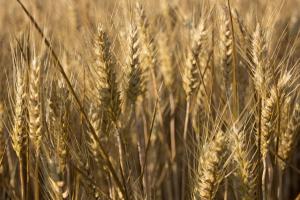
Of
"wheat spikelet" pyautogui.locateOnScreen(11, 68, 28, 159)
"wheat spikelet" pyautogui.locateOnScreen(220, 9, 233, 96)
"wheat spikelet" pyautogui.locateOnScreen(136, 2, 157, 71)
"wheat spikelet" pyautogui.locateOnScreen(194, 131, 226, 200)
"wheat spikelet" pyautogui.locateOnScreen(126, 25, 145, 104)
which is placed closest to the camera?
"wheat spikelet" pyautogui.locateOnScreen(194, 131, 226, 200)

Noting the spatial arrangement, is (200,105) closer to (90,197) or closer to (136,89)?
(136,89)

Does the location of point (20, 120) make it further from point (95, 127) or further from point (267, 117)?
point (267, 117)

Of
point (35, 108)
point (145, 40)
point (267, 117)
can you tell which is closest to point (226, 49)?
point (145, 40)

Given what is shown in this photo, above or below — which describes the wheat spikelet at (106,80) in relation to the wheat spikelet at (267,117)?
above

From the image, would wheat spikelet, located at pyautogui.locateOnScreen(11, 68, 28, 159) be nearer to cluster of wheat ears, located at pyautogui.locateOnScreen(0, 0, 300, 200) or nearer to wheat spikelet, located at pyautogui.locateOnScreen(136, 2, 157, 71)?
cluster of wheat ears, located at pyautogui.locateOnScreen(0, 0, 300, 200)

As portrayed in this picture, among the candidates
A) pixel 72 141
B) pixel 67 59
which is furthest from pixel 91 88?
pixel 67 59

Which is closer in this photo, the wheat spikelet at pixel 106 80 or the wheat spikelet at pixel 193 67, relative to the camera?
the wheat spikelet at pixel 106 80

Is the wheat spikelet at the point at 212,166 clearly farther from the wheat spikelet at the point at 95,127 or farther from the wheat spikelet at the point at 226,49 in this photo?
the wheat spikelet at the point at 226,49

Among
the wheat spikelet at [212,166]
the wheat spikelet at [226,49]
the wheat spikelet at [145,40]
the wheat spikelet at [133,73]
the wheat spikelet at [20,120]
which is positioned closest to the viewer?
the wheat spikelet at [212,166]

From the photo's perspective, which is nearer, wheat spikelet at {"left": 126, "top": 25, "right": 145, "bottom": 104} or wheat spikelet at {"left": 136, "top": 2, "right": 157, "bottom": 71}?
wheat spikelet at {"left": 126, "top": 25, "right": 145, "bottom": 104}

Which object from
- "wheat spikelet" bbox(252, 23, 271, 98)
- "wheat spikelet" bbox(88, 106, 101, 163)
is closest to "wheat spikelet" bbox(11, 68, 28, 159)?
"wheat spikelet" bbox(88, 106, 101, 163)

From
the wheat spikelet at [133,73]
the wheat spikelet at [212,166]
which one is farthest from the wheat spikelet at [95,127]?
the wheat spikelet at [212,166]

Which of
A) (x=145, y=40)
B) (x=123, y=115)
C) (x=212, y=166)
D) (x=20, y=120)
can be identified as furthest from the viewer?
(x=145, y=40)

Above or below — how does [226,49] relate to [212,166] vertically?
above
